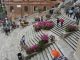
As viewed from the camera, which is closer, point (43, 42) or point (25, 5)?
point (43, 42)

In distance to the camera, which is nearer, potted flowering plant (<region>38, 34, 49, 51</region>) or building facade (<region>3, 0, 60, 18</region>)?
potted flowering plant (<region>38, 34, 49, 51</region>)

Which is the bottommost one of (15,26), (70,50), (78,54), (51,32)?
(15,26)

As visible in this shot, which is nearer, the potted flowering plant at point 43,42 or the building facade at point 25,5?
the potted flowering plant at point 43,42

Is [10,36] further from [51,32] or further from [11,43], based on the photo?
[51,32]

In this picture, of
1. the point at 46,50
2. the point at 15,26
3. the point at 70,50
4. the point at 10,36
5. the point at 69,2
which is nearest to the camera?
the point at 70,50

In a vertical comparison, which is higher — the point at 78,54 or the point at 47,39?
the point at 78,54

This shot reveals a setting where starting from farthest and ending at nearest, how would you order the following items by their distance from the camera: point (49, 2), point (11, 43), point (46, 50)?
1. point (49, 2)
2. point (11, 43)
3. point (46, 50)

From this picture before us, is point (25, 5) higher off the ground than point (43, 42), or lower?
lower

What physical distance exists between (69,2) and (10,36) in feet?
43.1

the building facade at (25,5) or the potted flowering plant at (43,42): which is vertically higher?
the potted flowering plant at (43,42)

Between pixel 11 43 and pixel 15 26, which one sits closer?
pixel 11 43

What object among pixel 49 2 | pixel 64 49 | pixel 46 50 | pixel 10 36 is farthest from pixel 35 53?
pixel 49 2

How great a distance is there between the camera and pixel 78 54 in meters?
20.5

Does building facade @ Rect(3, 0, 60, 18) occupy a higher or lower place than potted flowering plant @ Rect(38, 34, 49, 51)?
lower
